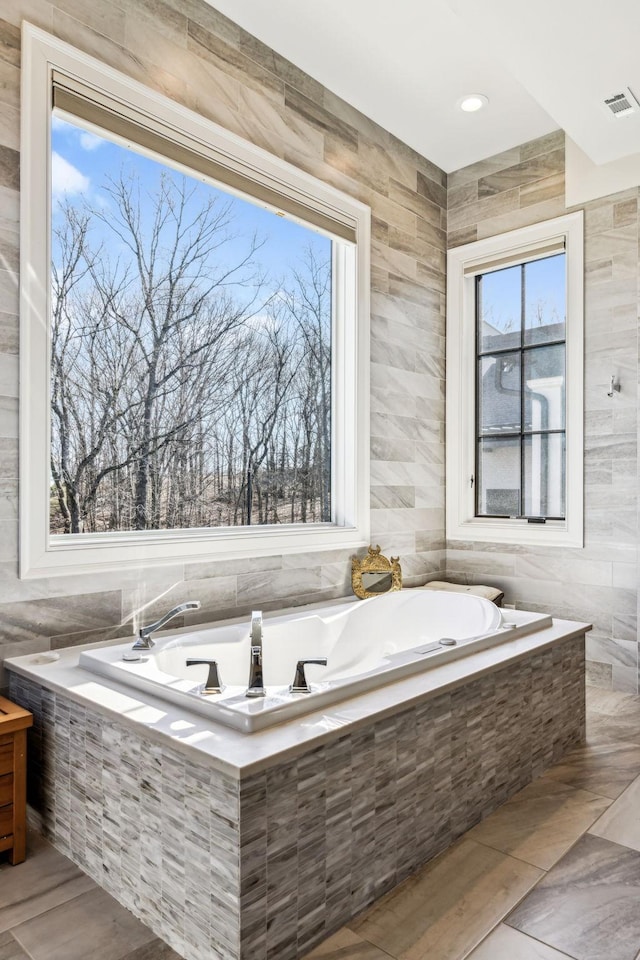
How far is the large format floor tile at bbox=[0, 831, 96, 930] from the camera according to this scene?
1622mm

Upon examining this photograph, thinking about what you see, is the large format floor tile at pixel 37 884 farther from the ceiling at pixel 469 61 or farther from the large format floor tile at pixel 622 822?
the ceiling at pixel 469 61

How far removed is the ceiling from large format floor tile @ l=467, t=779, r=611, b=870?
8.76ft

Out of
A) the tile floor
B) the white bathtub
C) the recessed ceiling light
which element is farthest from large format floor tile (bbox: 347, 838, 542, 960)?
the recessed ceiling light

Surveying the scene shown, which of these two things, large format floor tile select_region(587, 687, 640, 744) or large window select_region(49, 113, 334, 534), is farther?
large format floor tile select_region(587, 687, 640, 744)

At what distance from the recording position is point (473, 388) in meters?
4.09

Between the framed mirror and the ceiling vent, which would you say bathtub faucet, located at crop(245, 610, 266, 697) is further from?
the ceiling vent

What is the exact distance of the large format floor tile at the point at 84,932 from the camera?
1479 millimetres

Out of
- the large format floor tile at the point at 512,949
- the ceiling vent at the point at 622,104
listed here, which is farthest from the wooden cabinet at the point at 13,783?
the ceiling vent at the point at 622,104

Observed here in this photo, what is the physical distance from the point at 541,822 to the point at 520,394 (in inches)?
97.3

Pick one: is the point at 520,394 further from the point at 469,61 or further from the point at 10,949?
the point at 10,949

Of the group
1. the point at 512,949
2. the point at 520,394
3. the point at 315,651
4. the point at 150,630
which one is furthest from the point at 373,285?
the point at 512,949

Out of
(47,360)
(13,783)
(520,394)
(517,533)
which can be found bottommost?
(13,783)

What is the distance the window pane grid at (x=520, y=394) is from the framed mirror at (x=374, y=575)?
92 cm

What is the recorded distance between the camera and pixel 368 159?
3.55 meters
